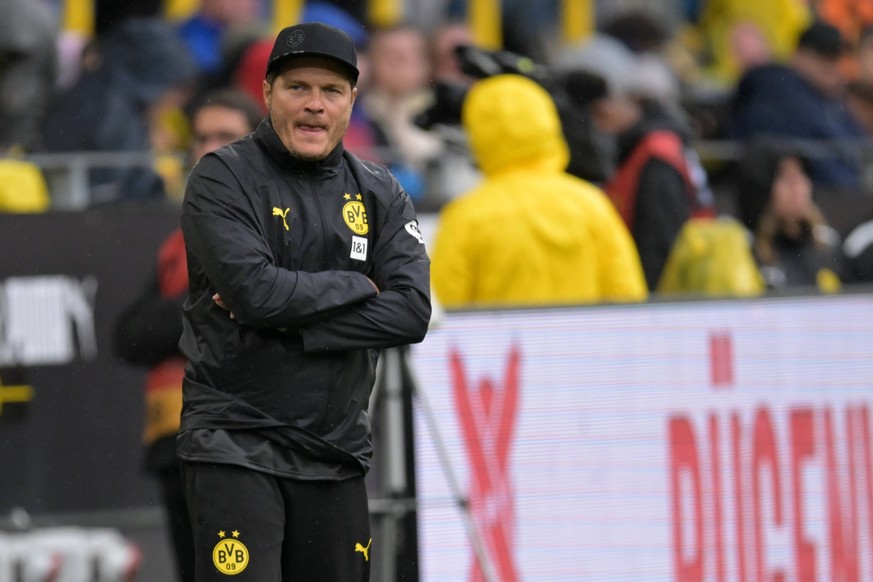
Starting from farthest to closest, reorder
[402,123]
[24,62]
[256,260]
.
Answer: [402,123]
[24,62]
[256,260]

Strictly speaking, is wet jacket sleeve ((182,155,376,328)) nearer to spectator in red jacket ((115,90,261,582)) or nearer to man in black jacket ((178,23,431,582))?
man in black jacket ((178,23,431,582))

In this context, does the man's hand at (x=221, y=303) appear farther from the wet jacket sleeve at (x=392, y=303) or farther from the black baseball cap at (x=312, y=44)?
the black baseball cap at (x=312, y=44)

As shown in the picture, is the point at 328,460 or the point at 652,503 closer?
the point at 328,460

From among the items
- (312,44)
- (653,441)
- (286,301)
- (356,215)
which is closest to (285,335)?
(286,301)

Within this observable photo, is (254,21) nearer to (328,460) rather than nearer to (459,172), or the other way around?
(459,172)

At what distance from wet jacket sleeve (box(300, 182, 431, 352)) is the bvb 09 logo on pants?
23.7 inches

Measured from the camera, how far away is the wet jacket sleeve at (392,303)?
552cm

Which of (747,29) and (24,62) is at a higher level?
(747,29)

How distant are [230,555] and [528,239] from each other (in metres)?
3.38

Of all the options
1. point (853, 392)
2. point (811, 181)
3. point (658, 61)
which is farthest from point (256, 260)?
point (658, 61)

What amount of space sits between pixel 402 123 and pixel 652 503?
476cm

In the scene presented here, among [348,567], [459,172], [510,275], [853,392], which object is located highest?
[459,172]

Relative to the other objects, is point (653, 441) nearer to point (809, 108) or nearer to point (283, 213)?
point (283, 213)

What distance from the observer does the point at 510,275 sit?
8.53 meters
